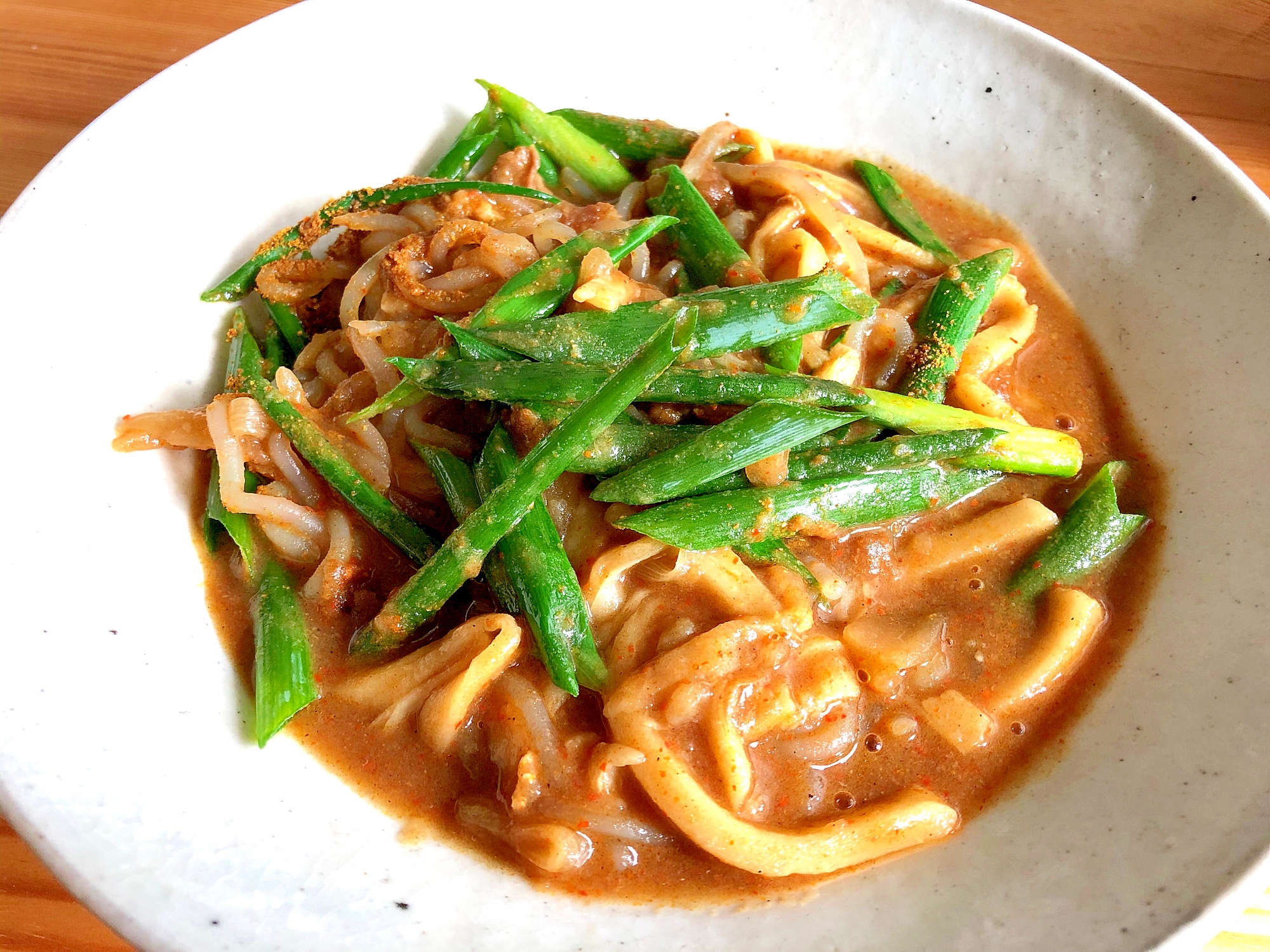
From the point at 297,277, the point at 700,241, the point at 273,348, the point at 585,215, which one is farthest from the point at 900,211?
the point at 273,348

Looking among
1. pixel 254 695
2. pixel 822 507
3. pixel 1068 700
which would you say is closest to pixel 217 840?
pixel 254 695

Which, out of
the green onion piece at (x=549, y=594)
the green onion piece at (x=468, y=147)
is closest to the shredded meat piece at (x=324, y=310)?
the green onion piece at (x=468, y=147)

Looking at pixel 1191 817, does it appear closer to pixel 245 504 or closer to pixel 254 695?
pixel 254 695

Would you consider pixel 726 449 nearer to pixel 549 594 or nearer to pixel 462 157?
pixel 549 594

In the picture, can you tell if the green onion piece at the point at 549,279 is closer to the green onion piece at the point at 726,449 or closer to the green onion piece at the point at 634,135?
the green onion piece at the point at 726,449

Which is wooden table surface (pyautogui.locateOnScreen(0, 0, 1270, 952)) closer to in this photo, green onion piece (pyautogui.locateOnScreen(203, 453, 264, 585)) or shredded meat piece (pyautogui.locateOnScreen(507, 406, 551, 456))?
green onion piece (pyautogui.locateOnScreen(203, 453, 264, 585))

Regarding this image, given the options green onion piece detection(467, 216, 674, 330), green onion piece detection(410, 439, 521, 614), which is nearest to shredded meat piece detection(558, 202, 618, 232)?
green onion piece detection(467, 216, 674, 330)
